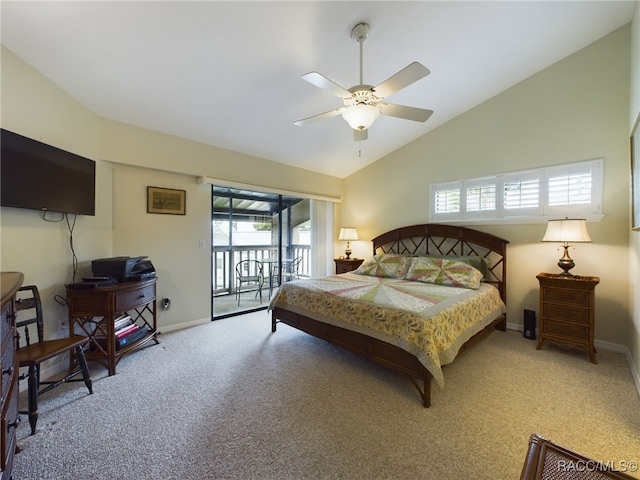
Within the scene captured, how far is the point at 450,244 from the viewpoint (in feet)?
13.7

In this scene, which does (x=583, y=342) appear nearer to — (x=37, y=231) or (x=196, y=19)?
(x=196, y=19)

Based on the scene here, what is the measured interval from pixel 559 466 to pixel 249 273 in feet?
16.4

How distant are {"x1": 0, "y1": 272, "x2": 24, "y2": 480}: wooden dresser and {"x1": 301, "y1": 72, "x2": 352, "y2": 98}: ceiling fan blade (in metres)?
2.02

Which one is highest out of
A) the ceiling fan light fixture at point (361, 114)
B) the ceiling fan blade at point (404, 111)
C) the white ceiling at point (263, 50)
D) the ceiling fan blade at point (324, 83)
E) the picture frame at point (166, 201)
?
the white ceiling at point (263, 50)

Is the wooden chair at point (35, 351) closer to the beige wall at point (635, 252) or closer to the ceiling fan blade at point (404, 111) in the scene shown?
the ceiling fan blade at point (404, 111)

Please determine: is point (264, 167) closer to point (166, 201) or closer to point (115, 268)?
point (166, 201)

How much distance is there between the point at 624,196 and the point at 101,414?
5299mm

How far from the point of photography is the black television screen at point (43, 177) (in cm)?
197

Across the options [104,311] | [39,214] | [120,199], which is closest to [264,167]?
[120,199]

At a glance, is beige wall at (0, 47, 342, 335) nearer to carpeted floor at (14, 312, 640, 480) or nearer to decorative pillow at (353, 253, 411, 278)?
carpeted floor at (14, 312, 640, 480)

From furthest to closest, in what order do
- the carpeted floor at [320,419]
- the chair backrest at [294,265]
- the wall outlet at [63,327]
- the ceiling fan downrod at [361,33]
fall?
the chair backrest at [294,265]
the wall outlet at [63,327]
the ceiling fan downrod at [361,33]
the carpeted floor at [320,419]

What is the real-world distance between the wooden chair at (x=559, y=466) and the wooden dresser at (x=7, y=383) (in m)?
1.93

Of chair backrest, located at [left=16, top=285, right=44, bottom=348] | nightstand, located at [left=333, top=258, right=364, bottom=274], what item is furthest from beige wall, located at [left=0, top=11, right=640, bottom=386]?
nightstand, located at [left=333, top=258, right=364, bottom=274]

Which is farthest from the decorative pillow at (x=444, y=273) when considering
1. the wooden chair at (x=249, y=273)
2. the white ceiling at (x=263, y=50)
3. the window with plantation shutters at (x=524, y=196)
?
the wooden chair at (x=249, y=273)
